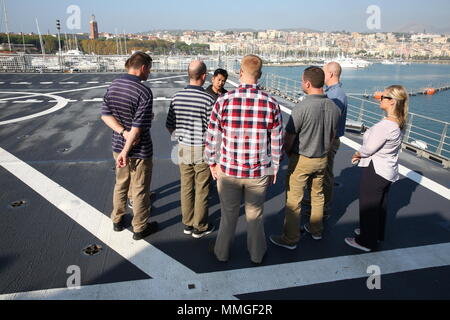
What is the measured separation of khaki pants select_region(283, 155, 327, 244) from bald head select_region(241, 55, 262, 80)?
96 centimetres

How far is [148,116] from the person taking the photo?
9.18ft

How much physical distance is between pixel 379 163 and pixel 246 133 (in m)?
1.32

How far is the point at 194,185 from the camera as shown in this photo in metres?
3.20

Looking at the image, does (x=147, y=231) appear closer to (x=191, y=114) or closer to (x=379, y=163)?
(x=191, y=114)

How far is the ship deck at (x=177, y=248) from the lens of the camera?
7.96 ft

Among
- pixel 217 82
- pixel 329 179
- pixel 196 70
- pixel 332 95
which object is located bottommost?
pixel 329 179

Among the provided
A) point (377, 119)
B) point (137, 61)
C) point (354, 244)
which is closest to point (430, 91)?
point (377, 119)

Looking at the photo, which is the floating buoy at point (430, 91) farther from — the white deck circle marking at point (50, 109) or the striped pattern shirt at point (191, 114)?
the striped pattern shirt at point (191, 114)

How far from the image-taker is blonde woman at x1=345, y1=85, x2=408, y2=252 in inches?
101

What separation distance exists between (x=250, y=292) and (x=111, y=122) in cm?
195

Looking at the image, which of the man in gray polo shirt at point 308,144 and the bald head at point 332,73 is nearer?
the man in gray polo shirt at point 308,144

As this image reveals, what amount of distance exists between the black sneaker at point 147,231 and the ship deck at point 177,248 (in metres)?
0.06

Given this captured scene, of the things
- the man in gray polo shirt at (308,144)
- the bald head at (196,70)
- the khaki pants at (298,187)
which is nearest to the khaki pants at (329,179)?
the khaki pants at (298,187)

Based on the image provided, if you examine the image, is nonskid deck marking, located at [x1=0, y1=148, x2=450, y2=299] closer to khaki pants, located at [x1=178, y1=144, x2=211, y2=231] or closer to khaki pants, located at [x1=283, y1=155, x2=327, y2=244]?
khaki pants, located at [x1=283, y1=155, x2=327, y2=244]
